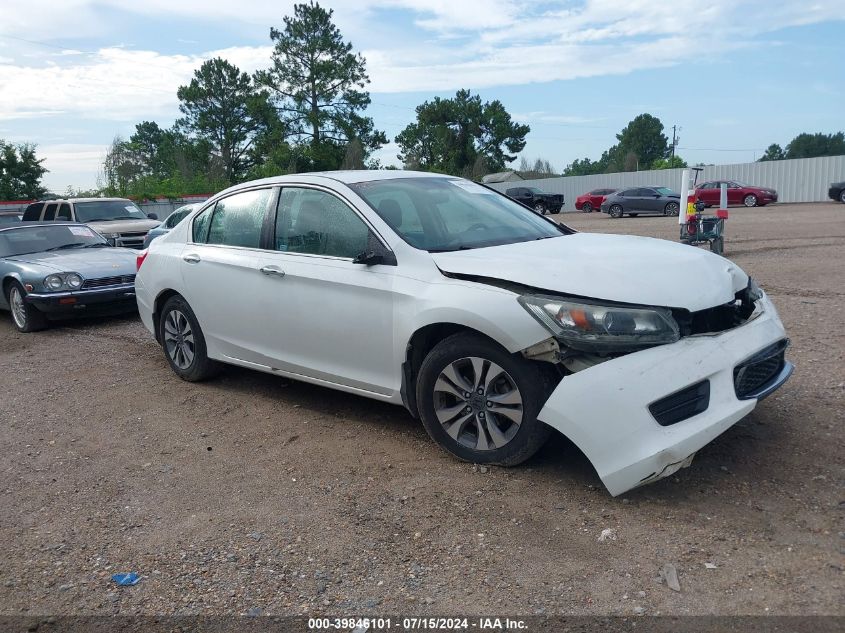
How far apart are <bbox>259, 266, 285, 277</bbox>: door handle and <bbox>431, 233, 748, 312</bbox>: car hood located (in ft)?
4.10

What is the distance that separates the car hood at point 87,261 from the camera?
9008 millimetres

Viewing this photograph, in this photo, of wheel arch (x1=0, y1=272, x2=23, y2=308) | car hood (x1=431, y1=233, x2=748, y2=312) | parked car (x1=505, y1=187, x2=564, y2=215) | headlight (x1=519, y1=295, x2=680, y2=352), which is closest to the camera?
headlight (x1=519, y1=295, x2=680, y2=352)

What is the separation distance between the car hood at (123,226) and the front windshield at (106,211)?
0.29m

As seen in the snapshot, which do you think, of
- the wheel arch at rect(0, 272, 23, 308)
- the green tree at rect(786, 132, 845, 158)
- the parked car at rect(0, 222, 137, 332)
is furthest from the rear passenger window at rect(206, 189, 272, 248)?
the green tree at rect(786, 132, 845, 158)

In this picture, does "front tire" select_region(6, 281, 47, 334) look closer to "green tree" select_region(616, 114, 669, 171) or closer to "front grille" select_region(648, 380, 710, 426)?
"front grille" select_region(648, 380, 710, 426)

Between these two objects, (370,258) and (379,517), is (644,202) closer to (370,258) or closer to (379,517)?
(370,258)

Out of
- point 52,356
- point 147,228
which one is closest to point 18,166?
point 147,228

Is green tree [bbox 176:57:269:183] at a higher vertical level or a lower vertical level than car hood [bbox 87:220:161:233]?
higher

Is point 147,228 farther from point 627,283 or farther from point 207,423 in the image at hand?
point 627,283

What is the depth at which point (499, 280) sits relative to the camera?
388 centimetres

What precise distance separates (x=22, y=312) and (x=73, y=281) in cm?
82

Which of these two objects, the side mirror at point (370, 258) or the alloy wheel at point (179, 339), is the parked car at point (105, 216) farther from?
the side mirror at point (370, 258)

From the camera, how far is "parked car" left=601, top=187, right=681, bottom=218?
32.0 meters

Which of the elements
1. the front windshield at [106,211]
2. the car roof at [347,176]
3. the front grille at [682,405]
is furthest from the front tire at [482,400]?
the front windshield at [106,211]
